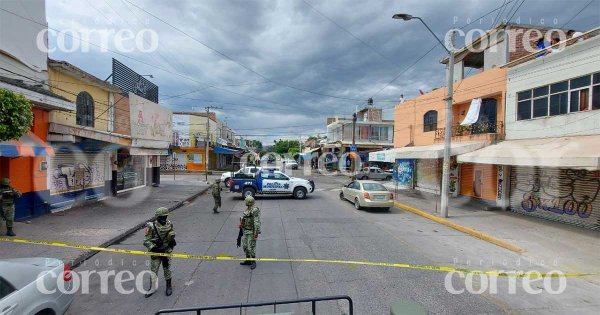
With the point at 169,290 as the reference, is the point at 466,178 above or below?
above

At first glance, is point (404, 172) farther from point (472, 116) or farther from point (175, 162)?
point (175, 162)

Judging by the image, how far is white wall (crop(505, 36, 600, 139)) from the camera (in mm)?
11023

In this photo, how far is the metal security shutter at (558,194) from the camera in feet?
36.8

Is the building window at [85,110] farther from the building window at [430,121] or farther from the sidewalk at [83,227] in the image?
the building window at [430,121]

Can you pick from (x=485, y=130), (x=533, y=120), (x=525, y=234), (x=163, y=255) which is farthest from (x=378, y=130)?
(x=163, y=255)

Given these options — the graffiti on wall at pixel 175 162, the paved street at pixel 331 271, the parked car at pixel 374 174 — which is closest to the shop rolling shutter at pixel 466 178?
the paved street at pixel 331 271

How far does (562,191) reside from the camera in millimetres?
12172

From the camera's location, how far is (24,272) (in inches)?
160

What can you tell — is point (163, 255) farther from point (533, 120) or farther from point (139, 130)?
point (139, 130)

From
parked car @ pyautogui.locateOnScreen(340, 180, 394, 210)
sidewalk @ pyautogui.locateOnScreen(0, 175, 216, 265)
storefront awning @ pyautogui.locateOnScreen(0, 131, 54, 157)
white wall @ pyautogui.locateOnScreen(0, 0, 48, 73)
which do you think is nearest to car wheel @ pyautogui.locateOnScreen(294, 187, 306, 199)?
parked car @ pyautogui.locateOnScreen(340, 180, 394, 210)

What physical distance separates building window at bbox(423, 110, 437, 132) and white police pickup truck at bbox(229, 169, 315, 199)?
970 cm

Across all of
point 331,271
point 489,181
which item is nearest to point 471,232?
point 331,271

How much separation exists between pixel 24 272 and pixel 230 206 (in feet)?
40.1

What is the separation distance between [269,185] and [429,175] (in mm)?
11449
